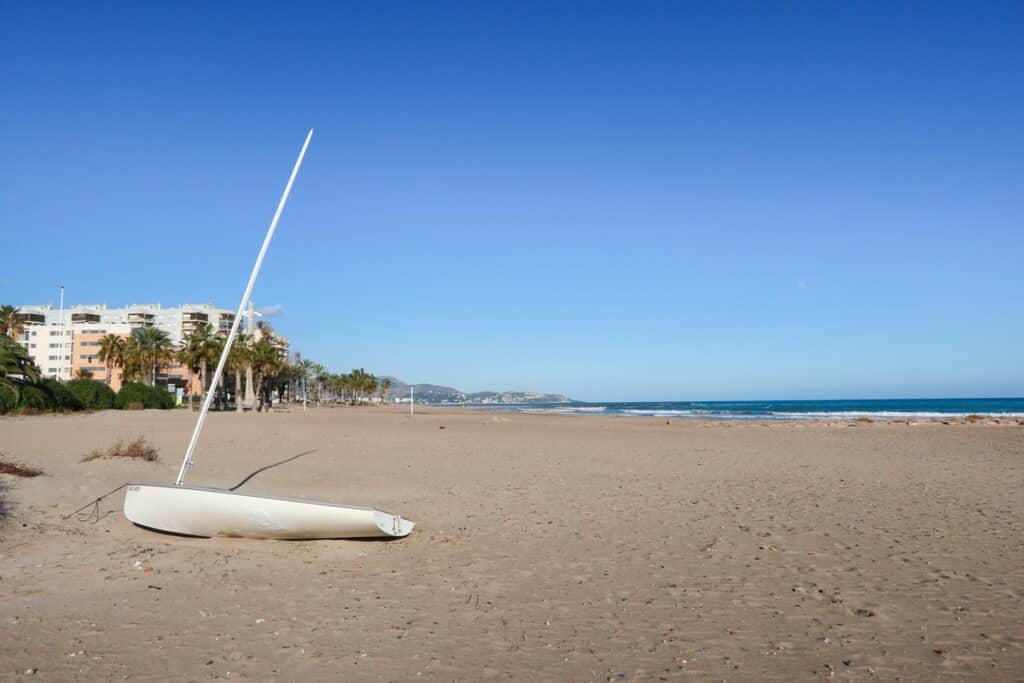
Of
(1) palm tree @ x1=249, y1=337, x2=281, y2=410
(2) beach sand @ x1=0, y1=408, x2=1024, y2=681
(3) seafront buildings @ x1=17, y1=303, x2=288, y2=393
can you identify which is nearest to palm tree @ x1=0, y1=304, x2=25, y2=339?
(1) palm tree @ x1=249, y1=337, x2=281, y2=410

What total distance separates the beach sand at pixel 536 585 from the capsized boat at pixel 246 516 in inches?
7.7

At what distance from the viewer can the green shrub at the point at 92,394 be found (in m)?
50.7

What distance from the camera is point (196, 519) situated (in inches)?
334

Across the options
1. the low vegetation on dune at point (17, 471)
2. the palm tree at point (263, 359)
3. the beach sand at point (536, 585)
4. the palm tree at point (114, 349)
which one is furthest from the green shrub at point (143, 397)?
the low vegetation on dune at point (17, 471)

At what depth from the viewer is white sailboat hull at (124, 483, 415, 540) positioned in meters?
8.30

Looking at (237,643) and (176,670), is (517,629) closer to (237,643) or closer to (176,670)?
(237,643)

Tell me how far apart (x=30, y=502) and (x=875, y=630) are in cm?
1006

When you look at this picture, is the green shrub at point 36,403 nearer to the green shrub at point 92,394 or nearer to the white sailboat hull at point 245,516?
the green shrub at point 92,394

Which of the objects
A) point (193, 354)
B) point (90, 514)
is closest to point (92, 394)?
point (193, 354)

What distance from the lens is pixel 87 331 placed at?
121 m

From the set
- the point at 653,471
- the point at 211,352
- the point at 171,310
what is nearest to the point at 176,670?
the point at 653,471

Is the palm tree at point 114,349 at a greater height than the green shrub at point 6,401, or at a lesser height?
greater

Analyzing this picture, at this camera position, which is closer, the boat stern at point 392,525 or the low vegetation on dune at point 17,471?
the boat stern at point 392,525

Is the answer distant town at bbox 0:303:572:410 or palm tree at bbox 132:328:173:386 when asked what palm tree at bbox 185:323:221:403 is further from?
palm tree at bbox 132:328:173:386
